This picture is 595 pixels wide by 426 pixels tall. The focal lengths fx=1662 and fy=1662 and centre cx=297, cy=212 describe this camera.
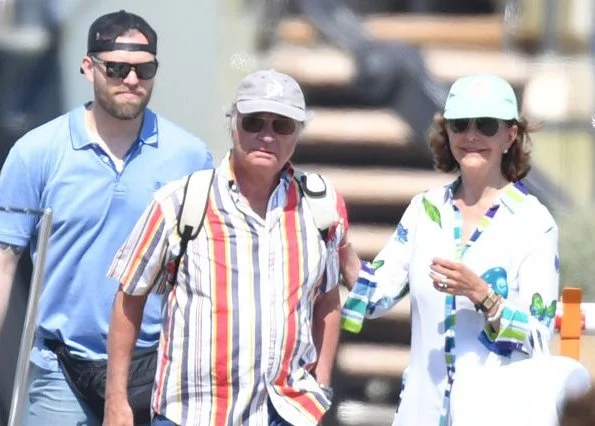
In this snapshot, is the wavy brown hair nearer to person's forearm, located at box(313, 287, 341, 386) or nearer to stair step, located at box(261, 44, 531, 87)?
person's forearm, located at box(313, 287, 341, 386)

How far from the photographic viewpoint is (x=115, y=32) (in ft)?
16.3

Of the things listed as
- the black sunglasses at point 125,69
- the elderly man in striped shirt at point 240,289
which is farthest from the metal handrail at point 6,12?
the elderly man in striped shirt at point 240,289

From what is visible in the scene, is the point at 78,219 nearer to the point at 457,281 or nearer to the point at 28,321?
the point at 28,321

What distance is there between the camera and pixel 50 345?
487 cm

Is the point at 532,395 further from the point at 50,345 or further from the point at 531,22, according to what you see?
the point at 531,22

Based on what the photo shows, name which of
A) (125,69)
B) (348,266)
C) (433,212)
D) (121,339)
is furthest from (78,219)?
(433,212)

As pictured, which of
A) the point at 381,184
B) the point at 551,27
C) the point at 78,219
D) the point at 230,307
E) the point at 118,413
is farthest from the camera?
the point at 381,184

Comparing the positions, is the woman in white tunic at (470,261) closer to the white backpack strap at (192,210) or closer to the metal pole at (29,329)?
the white backpack strap at (192,210)

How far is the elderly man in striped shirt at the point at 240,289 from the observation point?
4.15m

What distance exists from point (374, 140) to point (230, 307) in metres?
3.38

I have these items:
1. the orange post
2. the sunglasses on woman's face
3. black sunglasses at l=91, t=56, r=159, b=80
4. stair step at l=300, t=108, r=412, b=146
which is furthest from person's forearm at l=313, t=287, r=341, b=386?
stair step at l=300, t=108, r=412, b=146

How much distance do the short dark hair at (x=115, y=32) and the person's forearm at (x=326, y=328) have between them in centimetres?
102

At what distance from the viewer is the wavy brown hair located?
436cm

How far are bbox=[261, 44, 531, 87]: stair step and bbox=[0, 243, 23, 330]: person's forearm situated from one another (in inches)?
104
